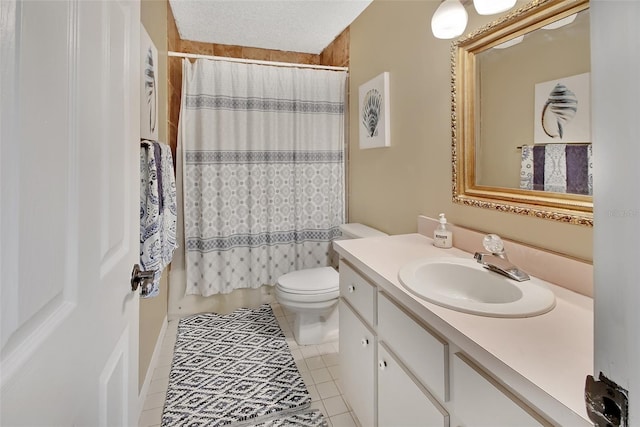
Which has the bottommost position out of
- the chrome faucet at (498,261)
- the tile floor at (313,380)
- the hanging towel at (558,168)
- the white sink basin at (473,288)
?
the tile floor at (313,380)

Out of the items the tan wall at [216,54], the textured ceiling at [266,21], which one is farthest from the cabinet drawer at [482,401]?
the textured ceiling at [266,21]

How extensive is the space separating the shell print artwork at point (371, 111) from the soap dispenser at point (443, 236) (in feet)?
2.90

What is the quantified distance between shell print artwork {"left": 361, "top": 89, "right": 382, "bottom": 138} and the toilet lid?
3.29 feet

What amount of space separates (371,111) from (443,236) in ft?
3.64

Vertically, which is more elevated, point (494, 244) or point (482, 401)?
point (494, 244)

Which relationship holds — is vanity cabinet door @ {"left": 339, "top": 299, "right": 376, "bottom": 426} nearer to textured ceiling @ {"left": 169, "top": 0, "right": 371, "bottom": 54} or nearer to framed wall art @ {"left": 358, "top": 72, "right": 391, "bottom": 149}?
framed wall art @ {"left": 358, "top": 72, "right": 391, "bottom": 149}

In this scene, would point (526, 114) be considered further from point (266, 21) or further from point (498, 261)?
point (266, 21)

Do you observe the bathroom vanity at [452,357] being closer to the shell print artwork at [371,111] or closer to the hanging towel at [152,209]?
the hanging towel at [152,209]

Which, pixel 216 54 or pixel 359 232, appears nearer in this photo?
pixel 359 232

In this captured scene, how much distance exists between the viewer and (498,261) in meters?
1.09

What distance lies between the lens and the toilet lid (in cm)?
204

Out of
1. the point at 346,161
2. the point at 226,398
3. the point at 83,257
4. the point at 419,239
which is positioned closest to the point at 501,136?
the point at 419,239

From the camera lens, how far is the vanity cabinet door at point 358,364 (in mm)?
1222

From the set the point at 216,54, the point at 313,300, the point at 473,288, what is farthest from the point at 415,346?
the point at 216,54
